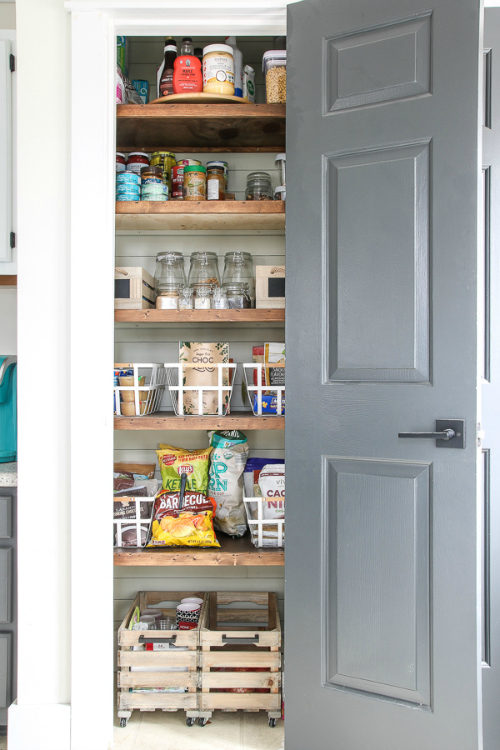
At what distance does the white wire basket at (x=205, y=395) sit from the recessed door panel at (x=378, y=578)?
1.66ft

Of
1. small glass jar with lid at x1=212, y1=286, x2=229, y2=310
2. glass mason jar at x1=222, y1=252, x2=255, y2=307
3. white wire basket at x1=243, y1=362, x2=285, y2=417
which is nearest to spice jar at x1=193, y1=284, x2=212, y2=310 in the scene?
small glass jar with lid at x1=212, y1=286, x2=229, y2=310

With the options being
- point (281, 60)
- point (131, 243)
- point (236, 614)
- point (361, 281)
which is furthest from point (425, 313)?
point (236, 614)

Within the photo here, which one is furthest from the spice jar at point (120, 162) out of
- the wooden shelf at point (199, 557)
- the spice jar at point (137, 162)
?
the wooden shelf at point (199, 557)

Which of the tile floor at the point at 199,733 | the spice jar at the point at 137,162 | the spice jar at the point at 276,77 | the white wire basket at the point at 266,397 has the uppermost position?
the spice jar at the point at 276,77

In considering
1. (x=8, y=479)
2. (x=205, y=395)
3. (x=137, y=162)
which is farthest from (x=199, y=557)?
(x=137, y=162)

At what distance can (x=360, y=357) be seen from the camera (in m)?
1.42

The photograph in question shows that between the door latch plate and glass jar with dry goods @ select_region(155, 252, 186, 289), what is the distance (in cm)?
113

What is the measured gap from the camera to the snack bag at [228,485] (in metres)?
1.90

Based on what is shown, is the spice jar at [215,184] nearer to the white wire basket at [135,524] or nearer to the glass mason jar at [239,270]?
the glass mason jar at [239,270]

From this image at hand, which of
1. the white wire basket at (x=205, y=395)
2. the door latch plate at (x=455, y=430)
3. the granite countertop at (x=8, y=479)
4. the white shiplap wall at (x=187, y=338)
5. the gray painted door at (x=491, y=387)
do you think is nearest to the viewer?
the door latch plate at (x=455, y=430)

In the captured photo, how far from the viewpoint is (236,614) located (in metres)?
2.10

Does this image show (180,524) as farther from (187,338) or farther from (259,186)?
(259,186)

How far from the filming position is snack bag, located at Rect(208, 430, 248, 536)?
1.90m

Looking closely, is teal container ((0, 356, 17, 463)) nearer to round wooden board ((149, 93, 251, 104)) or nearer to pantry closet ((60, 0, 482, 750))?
pantry closet ((60, 0, 482, 750))
